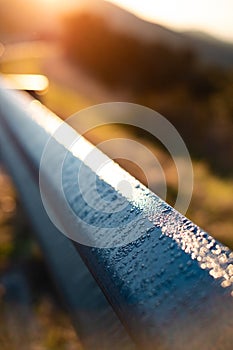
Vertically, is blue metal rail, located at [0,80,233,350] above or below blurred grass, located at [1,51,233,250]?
below

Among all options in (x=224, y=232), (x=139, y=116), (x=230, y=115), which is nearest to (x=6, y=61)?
(x=139, y=116)

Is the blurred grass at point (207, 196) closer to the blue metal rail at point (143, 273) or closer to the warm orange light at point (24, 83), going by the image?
the warm orange light at point (24, 83)

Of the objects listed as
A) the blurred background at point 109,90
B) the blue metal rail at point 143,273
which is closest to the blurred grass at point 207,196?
the blurred background at point 109,90

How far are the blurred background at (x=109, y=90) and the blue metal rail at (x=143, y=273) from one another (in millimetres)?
818

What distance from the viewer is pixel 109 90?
11172mm

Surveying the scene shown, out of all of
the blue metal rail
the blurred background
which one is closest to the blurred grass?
the blurred background

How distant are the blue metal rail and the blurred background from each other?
818mm

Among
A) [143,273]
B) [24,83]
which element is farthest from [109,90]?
[143,273]

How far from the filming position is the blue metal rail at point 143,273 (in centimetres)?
56

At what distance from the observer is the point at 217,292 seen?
0.57 metres

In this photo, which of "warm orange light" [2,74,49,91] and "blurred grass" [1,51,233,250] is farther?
"blurred grass" [1,51,233,250]

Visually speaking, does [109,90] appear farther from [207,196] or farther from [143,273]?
[143,273]

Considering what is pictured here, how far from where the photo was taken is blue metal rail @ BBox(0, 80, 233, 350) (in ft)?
1.82

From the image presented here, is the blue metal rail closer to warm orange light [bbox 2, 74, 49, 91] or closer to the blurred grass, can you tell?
warm orange light [bbox 2, 74, 49, 91]
